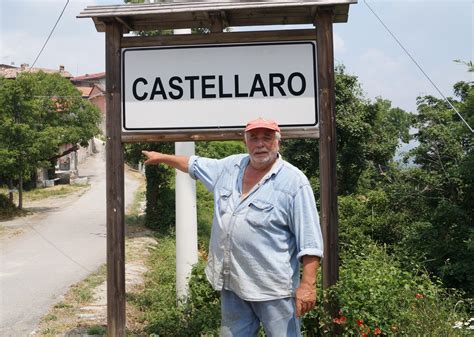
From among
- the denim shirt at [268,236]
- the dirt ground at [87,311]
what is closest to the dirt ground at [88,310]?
the dirt ground at [87,311]

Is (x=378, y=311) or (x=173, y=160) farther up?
(x=173, y=160)

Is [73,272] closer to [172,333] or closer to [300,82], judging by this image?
→ [172,333]

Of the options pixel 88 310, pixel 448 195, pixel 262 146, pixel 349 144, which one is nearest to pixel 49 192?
pixel 349 144

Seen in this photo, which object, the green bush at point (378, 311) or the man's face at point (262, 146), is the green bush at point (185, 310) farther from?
the man's face at point (262, 146)

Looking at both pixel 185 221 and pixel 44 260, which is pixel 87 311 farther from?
pixel 44 260

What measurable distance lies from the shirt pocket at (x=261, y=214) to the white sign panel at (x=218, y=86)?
112cm

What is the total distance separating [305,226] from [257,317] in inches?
26.4

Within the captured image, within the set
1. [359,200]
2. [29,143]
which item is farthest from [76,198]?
[359,200]

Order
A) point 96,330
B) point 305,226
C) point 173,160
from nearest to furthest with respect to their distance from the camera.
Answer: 1. point 305,226
2. point 173,160
3. point 96,330

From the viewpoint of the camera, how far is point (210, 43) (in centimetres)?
398

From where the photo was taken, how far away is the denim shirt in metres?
2.91

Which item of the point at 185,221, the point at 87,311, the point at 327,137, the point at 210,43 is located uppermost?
the point at 210,43

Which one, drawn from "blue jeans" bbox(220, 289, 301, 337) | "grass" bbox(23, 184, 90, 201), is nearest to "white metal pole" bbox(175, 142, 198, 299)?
"blue jeans" bbox(220, 289, 301, 337)

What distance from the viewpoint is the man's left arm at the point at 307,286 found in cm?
288
